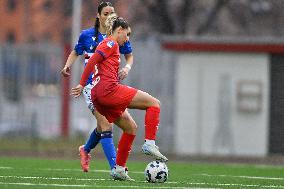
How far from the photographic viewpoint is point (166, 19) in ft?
127

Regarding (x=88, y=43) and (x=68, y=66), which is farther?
(x=88, y=43)

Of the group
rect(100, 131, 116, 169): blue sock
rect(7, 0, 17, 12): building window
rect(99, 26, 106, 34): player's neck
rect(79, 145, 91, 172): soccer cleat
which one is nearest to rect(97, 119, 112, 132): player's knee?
rect(100, 131, 116, 169): blue sock

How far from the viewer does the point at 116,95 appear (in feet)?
41.2

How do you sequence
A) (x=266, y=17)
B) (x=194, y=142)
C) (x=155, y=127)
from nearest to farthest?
(x=155, y=127), (x=194, y=142), (x=266, y=17)

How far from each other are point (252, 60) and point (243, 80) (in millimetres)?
580

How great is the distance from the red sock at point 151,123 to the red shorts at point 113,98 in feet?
0.90

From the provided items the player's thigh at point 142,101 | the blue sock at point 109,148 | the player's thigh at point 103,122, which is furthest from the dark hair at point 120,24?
the blue sock at point 109,148

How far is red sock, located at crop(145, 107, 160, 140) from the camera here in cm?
1235

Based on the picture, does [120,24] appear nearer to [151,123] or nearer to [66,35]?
[151,123]

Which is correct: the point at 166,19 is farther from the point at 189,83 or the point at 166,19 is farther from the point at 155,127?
the point at 155,127

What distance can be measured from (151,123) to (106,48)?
1.03 meters

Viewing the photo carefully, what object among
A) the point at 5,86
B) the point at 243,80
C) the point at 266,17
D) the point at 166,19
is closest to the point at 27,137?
the point at 5,86

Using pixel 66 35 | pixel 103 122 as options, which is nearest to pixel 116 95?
pixel 103 122

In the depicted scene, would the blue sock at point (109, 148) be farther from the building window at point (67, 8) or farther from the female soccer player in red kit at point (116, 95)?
the building window at point (67, 8)
